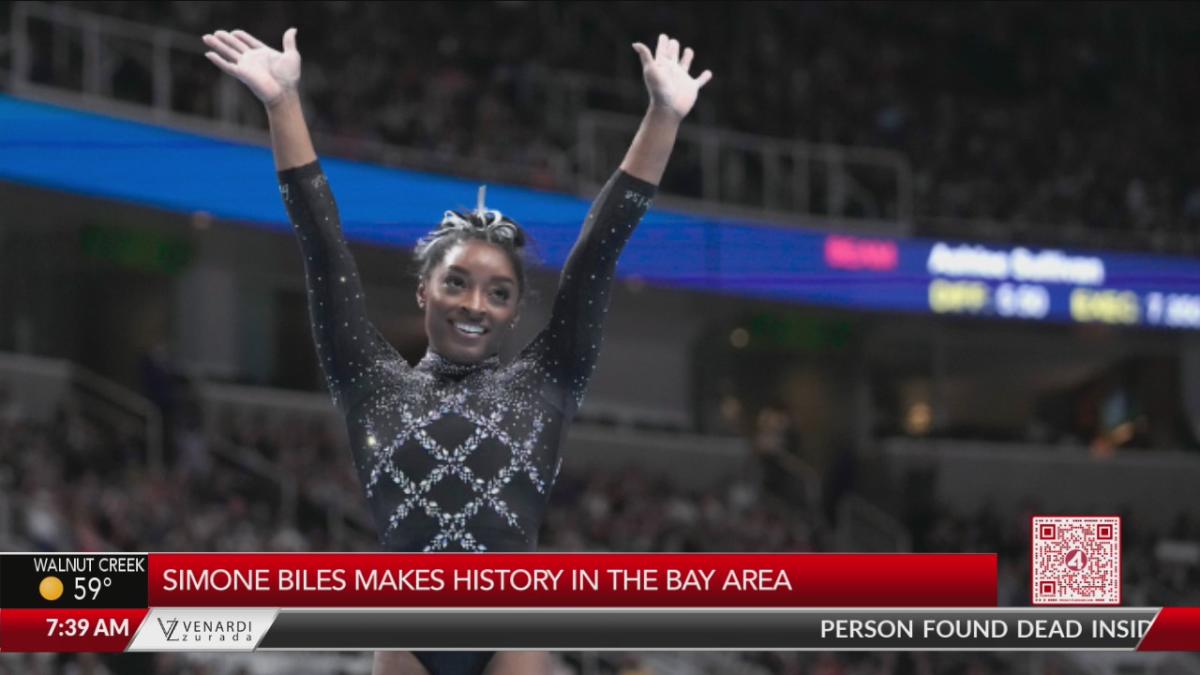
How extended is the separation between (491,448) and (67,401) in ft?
42.5

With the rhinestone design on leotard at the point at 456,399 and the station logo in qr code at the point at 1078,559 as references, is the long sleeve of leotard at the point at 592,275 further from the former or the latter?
the station logo in qr code at the point at 1078,559

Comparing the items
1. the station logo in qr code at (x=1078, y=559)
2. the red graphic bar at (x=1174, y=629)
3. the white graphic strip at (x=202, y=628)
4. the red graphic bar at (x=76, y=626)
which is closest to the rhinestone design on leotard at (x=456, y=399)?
the white graphic strip at (x=202, y=628)

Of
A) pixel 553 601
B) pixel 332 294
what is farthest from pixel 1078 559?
pixel 332 294

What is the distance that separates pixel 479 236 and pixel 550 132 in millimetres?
13653

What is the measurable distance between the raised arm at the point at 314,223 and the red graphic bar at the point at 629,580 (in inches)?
15.6

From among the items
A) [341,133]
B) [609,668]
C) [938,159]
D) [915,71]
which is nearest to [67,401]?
[341,133]

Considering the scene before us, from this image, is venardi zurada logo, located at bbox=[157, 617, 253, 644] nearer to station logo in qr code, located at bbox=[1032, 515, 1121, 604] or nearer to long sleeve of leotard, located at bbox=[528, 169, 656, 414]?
long sleeve of leotard, located at bbox=[528, 169, 656, 414]

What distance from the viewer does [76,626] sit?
4.12 meters

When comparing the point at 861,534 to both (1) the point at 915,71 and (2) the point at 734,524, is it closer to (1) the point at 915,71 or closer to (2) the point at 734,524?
(2) the point at 734,524

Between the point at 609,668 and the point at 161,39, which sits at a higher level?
the point at 161,39

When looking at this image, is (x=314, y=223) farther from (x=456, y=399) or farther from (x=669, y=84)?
(x=669, y=84)

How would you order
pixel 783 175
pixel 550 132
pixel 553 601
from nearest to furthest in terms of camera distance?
pixel 553 601 < pixel 550 132 < pixel 783 175

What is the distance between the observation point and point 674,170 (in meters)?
18.3

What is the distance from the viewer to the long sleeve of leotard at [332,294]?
412 cm
